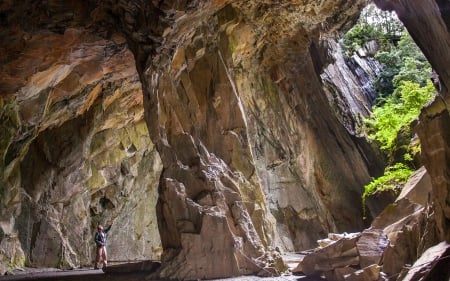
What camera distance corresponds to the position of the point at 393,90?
76.3 feet

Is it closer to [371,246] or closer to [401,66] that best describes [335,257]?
[371,246]

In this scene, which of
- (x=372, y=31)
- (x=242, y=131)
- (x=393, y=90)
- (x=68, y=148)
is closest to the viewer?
(x=242, y=131)

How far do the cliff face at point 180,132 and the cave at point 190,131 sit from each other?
52mm

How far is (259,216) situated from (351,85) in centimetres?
1267

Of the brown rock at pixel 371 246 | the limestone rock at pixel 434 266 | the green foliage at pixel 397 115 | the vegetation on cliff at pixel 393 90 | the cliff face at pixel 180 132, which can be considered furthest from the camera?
the green foliage at pixel 397 115

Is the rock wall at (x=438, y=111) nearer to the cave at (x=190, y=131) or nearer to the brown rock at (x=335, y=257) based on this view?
the cave at (x=190, y=131)

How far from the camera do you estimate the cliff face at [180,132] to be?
11.6m

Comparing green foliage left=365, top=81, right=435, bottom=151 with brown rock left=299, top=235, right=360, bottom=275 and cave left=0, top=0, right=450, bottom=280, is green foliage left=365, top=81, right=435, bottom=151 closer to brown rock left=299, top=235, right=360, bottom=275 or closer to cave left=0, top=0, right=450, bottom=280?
cave left=0, top=0, right=450, bottom=280

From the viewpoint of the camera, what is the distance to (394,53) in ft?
82.0

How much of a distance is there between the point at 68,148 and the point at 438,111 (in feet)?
49.5

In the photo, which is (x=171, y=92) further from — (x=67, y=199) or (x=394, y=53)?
(x=394, y=53)

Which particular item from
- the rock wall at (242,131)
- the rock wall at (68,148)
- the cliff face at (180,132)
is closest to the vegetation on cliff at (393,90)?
the cliff face at (180,132)

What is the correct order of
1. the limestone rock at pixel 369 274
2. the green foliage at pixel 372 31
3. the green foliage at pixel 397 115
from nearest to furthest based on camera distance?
1. the limestone rock at pixel 369 274
2. the green foliage at pixel 397 115
3. the green foliage at pixel 372 31

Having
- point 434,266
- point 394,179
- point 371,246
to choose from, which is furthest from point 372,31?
point 434,266
